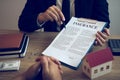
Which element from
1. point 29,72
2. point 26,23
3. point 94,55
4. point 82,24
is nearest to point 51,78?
point 29,72

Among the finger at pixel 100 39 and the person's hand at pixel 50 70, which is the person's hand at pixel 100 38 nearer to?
the finger at pixel 100 39

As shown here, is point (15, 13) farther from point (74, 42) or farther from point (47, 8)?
point (74, 42)

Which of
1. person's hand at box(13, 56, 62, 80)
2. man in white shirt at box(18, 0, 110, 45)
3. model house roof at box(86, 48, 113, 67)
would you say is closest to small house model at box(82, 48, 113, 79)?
model house roof at box(86, 48, 113, 67)

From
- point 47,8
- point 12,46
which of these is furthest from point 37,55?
point 47,8

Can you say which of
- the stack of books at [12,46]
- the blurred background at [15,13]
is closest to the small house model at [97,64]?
the stack of books at [12,46]

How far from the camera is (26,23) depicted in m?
1.49

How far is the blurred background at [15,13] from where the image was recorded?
89.8 inches

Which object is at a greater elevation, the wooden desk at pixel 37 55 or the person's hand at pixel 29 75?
the person's hand at pixel 29 75

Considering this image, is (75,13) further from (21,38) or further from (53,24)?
(21,38)

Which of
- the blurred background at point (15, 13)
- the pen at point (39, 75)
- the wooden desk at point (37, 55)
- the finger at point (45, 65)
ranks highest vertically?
the finger at point (45, 65)

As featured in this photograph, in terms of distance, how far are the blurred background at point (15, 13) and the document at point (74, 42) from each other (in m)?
1.16

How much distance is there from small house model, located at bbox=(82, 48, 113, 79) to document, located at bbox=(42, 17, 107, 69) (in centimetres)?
8

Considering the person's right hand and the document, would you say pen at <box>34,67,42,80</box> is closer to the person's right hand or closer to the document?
the person's right hand

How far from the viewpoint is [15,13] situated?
2.41 metres
